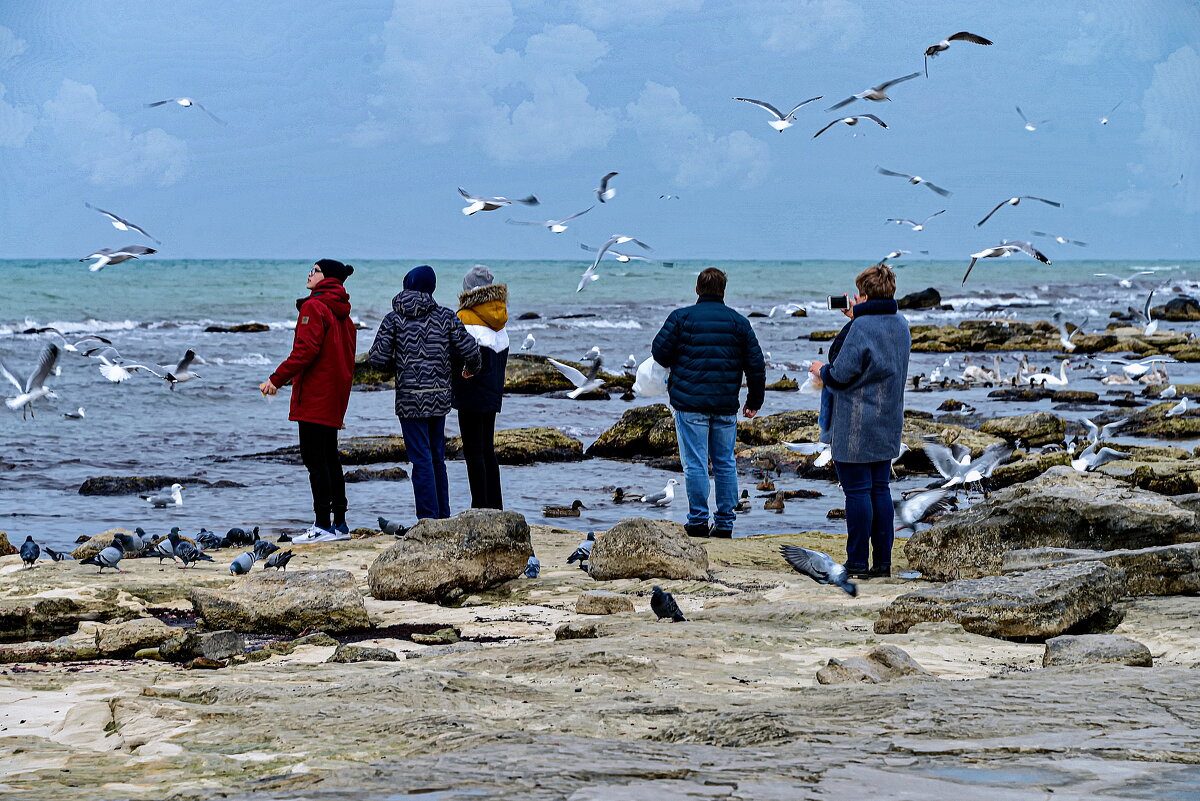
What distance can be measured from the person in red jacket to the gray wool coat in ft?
11.7

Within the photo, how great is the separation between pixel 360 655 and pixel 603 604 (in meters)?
1.63

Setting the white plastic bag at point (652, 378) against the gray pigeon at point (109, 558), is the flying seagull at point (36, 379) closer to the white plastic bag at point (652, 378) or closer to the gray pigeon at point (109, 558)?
the gray pigeon at point (109, 558)

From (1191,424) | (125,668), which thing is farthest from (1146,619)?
(1191,424)

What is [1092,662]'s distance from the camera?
5.08m

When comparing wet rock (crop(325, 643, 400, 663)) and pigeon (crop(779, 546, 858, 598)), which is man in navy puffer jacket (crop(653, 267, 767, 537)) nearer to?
pigeon (crop(779, 546, 858, 598))

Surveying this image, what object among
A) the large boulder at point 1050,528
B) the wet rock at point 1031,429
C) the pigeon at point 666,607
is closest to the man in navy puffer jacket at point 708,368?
the large boulder at point 1050,528

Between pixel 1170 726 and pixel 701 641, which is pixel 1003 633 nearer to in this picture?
pixel 701 641

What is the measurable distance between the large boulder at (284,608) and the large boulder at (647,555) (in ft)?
5.70

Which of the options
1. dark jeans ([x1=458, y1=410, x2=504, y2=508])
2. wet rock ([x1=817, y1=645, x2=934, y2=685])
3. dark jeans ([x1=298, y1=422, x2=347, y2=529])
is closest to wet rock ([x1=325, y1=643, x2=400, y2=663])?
wet rock ([x1=817, y1=645, x2=934, y2=685])

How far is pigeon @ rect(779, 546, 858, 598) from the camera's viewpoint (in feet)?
22.8

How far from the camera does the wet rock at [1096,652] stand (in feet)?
16.8

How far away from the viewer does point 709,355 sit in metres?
9.04

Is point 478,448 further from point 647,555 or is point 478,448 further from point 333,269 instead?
point 647,555

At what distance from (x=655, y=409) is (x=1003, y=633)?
10.6 metres
